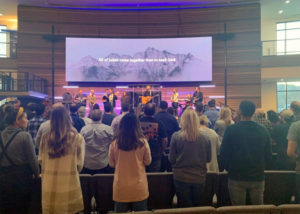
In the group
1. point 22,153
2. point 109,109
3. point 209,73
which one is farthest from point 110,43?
point 22,153

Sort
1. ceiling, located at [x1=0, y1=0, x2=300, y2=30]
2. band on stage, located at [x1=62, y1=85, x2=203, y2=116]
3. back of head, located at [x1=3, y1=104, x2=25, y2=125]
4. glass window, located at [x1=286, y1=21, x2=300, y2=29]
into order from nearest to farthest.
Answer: back of head, located at [x1=3, y1=104, x2=25, y2=125] < band on stage, located at [x1=62, y1=85, x2=203, y2=116] < ceiling, located at [x1=0, y1=0, x2=300, y2=30] < glass window, located at [x1=286, y1=21, x2=300, y2=29]

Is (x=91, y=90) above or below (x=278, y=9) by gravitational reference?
below

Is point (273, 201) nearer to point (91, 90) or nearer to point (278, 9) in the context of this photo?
point (91, 90)

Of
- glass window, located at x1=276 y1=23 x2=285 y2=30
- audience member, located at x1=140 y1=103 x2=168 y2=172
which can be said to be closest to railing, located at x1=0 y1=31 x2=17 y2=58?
audience member, located at x1=140 y1=103 x2=168 y2=172

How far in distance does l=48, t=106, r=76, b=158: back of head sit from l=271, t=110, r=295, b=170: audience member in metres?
2.91

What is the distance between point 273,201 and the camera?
8.75 feet

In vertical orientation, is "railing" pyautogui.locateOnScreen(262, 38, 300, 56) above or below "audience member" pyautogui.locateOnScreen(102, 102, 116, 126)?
above

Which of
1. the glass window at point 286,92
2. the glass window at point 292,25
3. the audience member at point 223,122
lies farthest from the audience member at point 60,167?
the glass window at point 292,25

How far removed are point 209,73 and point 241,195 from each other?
9485 millimetres

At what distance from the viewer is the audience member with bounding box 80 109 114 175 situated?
3.22 metres

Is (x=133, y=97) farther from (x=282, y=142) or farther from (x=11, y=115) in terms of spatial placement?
(x=11, y=115)

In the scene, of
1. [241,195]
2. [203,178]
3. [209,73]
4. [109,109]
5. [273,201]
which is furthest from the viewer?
[209,73]

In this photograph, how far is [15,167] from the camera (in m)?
2.27

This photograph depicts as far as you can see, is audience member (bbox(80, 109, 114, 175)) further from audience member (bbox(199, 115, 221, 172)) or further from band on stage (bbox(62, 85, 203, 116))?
band on stage (bbox(62, 85, 203, 116))
